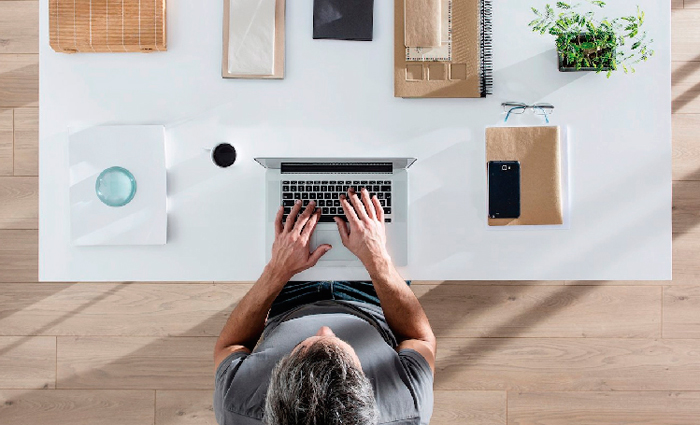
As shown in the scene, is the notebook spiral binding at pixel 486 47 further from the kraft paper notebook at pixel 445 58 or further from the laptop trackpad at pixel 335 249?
the laptop trackpad at pixel 335 249

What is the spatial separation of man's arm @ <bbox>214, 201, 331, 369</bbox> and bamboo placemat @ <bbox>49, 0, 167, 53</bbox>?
0.51 metres

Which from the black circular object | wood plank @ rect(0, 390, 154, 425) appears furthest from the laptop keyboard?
wood plank @ rect(0, 390, 154, 425)

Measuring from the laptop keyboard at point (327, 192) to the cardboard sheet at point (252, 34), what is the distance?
0.89 feet

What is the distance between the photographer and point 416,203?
46.8 inches

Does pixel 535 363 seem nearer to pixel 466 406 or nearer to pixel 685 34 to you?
pixel 466 406

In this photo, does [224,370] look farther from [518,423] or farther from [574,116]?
[518,423]

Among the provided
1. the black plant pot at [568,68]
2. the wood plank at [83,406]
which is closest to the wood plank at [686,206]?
the black plant pot at [568,68]

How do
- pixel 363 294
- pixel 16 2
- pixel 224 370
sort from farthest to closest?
pixel 16 2 → pixel 363 294 → pixel 224 370

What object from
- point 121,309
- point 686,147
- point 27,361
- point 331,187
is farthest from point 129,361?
point 686,147

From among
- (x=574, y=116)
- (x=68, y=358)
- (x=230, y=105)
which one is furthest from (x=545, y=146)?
(x=68, y=358)

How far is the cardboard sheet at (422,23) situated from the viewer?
3.77 feet

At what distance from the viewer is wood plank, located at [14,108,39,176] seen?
175 cm

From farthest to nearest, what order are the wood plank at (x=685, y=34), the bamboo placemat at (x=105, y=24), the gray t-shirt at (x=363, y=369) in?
the wood plank at (x=685, y=34) → the bamboo placemat at (x=105, y=24) → the gray t-shirt at (x=363, y=369)

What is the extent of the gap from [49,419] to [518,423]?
1.66 meters
